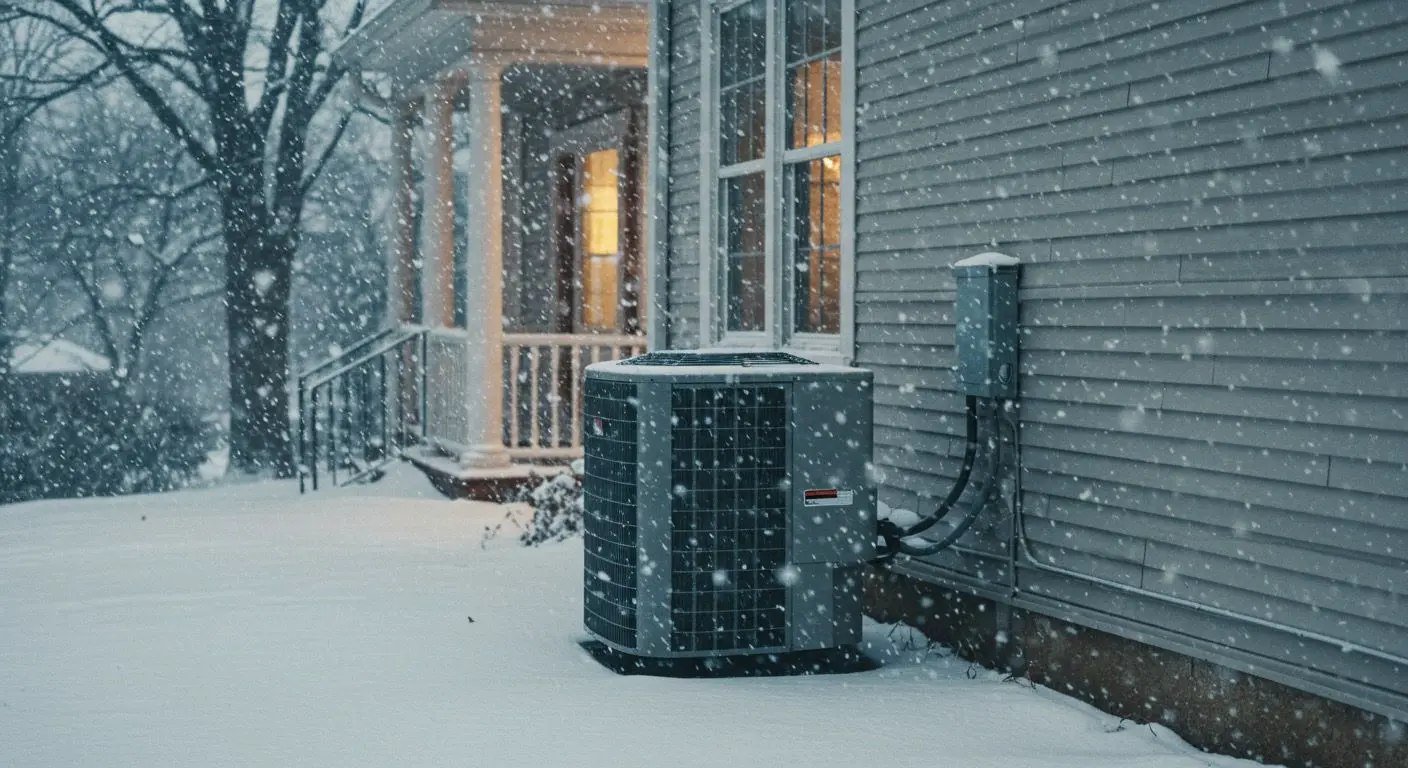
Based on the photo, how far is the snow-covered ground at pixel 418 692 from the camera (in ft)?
15.6

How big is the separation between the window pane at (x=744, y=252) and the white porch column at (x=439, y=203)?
444 centimetres

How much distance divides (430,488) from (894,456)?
636cm

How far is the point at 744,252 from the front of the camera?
836 cm

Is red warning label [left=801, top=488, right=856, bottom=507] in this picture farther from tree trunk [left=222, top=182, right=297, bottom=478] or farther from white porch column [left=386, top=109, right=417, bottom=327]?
tree trunk [left=222, top=182, right=297, bottom=478]

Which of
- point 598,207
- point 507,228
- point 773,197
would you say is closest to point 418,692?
point 773,197

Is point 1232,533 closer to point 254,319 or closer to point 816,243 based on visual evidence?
point 816,243

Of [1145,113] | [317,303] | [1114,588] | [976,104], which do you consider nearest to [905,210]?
[976,104]

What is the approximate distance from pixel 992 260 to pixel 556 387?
637 centimetres

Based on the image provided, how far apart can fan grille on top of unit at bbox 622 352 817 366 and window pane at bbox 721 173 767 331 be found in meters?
2.05

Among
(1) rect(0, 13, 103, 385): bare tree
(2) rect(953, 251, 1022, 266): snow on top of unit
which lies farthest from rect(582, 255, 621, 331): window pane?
(1) rect(0, 13, 103, 385): bare tree

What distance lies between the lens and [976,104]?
6047mm

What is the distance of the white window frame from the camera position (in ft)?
23.1

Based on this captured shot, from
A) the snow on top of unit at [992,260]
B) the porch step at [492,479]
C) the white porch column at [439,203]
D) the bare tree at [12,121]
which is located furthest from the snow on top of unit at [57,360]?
the snow on top of unit at [992,260]

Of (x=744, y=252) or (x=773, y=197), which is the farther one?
(x=744, y=252)
